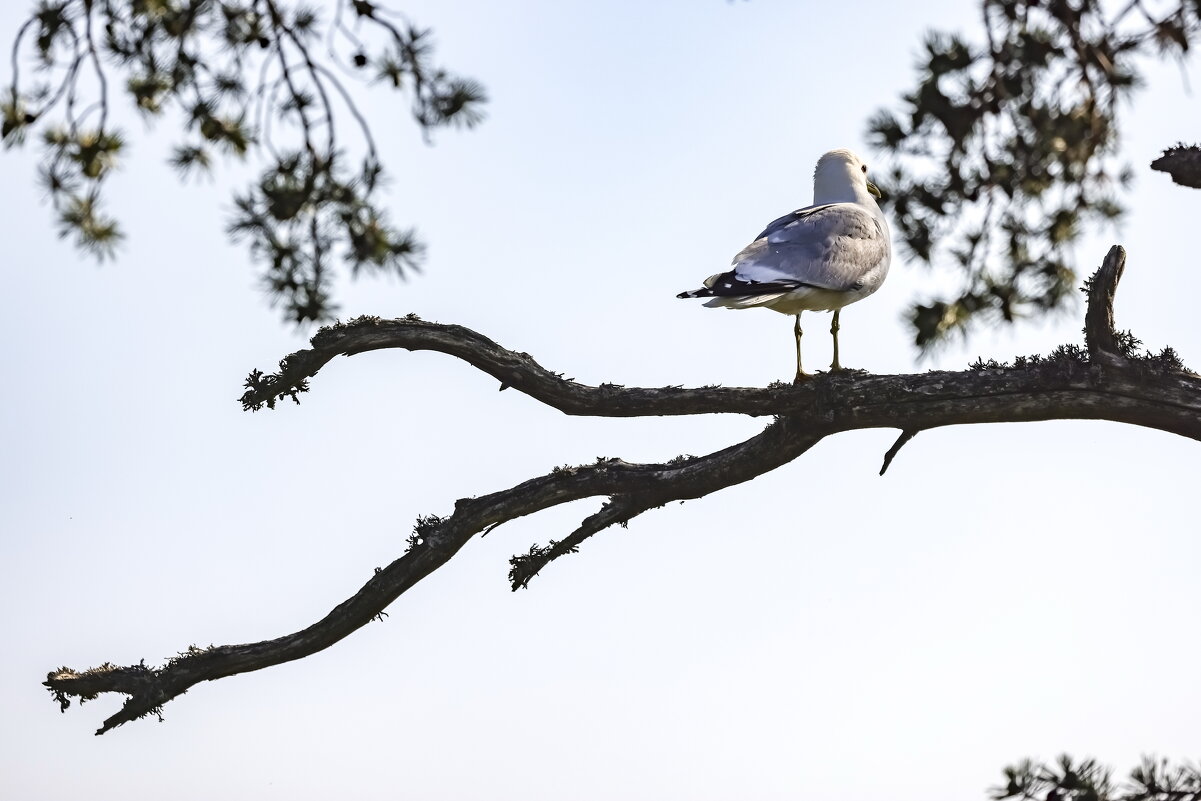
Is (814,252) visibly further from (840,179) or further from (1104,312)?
(1104,312)

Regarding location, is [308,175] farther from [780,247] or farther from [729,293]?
[780,247]

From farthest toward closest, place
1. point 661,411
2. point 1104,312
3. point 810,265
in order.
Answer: point 810,265
point 661,411
point 1104,312

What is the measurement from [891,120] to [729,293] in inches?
105

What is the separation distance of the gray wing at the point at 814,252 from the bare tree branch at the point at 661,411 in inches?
31.4

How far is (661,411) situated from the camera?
7.32 metres

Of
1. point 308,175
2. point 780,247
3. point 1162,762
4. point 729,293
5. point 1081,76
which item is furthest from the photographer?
point 780,247

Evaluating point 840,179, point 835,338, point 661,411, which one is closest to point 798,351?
point 835,338

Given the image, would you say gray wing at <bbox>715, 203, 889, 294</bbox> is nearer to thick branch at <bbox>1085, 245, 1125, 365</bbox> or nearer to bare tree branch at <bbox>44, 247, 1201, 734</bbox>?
bare tree branch at <bbox>44, 247, 1201, 734</bbox>

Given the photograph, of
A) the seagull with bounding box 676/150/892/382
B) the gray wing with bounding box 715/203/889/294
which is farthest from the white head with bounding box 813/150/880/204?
the gray wing with bounding box 715/203/889/294

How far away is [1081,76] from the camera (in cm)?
454

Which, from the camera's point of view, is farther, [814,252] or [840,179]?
[840,179]

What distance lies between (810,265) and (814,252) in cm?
13

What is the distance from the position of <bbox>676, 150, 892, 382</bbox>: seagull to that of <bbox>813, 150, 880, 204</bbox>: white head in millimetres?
136

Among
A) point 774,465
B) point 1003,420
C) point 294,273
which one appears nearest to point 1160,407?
point 1003,420
